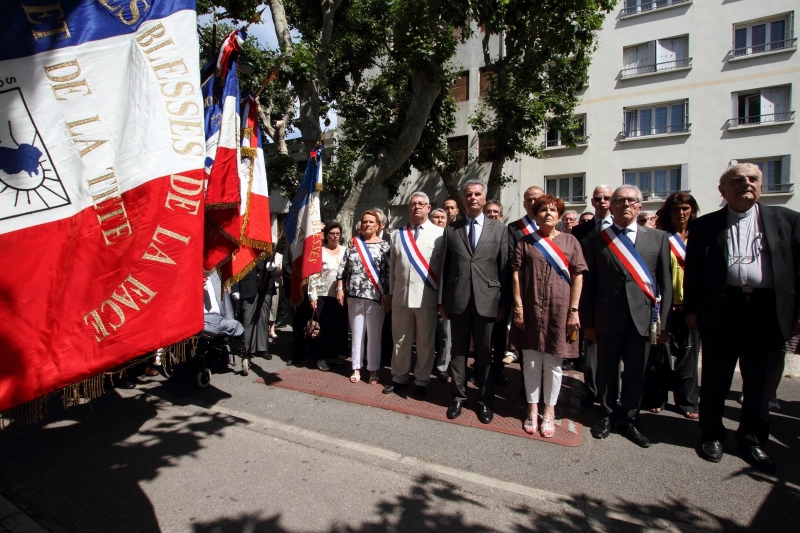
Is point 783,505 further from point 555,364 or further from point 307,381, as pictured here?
point 307,381

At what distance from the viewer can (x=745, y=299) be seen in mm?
3551

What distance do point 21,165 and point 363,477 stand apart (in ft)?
9.12

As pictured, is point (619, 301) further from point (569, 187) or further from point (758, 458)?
point (569, 187)

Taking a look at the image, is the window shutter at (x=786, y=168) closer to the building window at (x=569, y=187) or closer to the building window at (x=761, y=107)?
the building window at (x=761, y=107)

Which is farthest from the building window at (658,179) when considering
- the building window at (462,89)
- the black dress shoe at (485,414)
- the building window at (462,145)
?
the black dress shoe at (485,414)

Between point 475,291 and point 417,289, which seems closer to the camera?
point 475,291

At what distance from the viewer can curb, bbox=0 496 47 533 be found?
2785 millimetres

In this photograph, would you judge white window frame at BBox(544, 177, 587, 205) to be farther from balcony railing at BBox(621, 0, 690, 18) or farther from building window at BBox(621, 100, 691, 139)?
balcony railing at BBox(621, 0, 690, 18)

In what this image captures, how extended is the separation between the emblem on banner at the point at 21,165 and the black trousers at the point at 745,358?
4.41 metres

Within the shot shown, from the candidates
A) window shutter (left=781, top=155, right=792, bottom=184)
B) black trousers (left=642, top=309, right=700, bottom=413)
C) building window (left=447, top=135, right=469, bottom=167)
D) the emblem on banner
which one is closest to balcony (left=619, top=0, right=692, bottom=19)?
window shutter (left=781, top=155, right=792, bottom=184)

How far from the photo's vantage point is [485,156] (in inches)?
688

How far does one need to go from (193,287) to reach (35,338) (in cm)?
74

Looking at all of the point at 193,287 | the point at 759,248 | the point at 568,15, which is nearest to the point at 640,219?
the point at 759,248

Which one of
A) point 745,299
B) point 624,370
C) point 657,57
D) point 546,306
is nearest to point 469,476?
point 546,306
